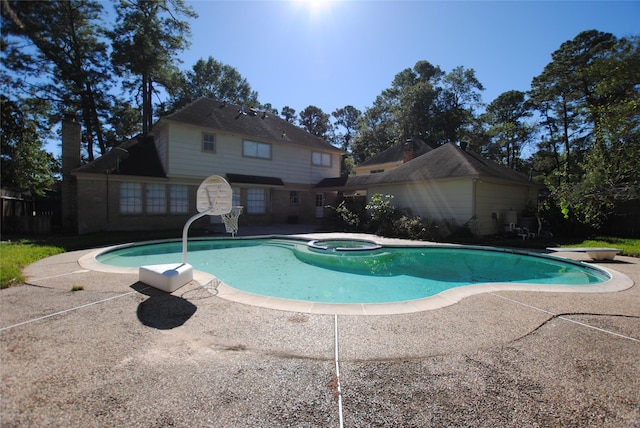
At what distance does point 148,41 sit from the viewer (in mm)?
21125

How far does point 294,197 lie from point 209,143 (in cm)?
666

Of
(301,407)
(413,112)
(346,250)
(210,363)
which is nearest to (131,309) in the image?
(210,363)

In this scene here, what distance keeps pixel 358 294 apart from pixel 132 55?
2423 cm

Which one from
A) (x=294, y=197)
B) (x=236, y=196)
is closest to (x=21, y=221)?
(x=236, y=196)

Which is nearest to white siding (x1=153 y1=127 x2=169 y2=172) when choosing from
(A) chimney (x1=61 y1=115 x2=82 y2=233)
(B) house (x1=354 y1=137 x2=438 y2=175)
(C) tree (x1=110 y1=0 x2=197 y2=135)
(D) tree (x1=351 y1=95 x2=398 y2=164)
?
(A) chimney (x1=61 y1=115 x2=82 y2=233)

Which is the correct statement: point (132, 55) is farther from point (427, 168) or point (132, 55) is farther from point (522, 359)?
point (522, 359)

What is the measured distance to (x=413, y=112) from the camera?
105ft

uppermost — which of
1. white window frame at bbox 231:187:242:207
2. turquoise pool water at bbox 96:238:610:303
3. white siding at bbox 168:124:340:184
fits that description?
white siding at bbox 168:124:340:184

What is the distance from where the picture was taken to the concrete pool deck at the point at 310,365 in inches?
83.0

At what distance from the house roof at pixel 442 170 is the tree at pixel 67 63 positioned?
20341 millimetres

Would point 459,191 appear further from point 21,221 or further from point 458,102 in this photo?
point 458,102

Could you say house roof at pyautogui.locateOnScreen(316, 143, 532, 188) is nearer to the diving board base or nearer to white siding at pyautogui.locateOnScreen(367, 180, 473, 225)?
white siding at pyautogui.locateOnScreen(367, 180, 473, 225)

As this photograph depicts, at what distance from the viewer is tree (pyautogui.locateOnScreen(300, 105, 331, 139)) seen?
48531 mm

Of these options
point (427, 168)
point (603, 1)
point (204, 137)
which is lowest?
point (427, 168)
